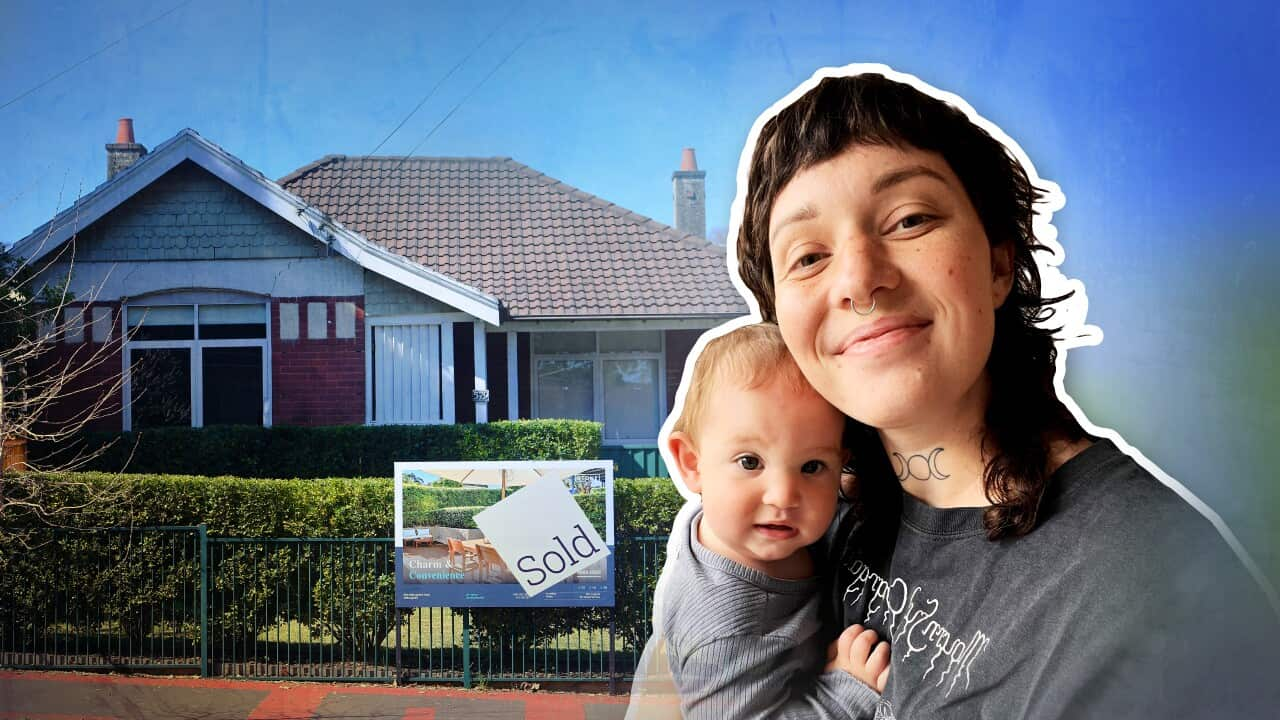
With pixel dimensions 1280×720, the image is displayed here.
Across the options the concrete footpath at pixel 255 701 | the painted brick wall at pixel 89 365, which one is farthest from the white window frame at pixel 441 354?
the concrete footpath at pixel 255 701

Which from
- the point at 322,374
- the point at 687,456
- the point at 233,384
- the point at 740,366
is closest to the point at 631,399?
the point at 322,374

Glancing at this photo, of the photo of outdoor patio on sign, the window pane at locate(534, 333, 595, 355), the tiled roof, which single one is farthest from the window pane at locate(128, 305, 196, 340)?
the window pane at locate(534, 333, 595, 355)

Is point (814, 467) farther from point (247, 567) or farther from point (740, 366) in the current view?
point (247, 567)

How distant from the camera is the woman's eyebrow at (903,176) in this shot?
130 centimetres

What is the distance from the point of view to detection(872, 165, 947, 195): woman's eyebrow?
130 centimetres

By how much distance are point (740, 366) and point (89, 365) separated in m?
2.82

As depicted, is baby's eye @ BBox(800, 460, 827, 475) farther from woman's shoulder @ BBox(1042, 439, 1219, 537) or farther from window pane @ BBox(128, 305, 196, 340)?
window pane @ BBox(128, 305, 196, 340)

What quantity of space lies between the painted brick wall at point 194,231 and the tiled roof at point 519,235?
0.17 meters

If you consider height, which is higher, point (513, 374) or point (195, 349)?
→ point (195, 349)

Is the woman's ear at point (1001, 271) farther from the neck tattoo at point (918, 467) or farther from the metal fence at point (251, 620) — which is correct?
the metal fence at point (251, 620)

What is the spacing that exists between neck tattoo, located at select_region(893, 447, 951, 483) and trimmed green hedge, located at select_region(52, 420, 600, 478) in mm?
1887

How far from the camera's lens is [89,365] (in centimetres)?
→ 337

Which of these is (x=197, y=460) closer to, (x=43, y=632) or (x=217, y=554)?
(x=217, y=554)

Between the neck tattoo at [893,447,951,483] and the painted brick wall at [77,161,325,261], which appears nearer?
the neck tattoo at [893,447,951,483]
